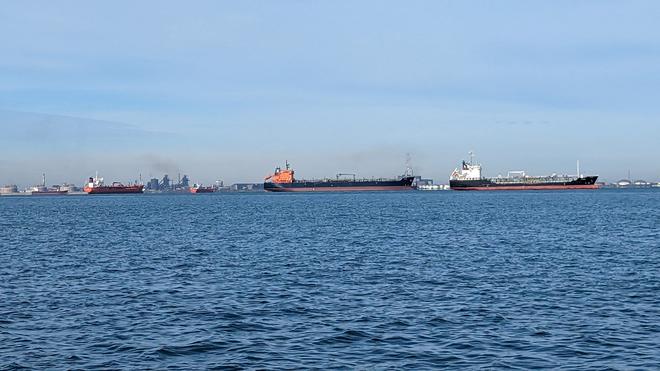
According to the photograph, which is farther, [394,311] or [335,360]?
[394,311]

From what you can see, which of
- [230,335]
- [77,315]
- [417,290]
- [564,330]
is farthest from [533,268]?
[77,315]

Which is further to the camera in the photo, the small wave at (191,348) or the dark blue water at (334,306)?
the small wave at (191,348)

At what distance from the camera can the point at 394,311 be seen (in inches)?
1107

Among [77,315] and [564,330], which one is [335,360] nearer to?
[564,330]

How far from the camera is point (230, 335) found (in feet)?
78.9

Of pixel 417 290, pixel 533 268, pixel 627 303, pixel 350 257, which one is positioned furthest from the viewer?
pixel 350 257

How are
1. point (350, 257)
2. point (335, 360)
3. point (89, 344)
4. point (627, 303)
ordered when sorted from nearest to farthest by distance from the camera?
point (335, 360)
point (89, 344)
point (627, 303)
point (350, 257)

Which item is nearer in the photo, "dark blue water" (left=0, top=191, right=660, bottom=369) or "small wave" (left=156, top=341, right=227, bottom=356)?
"dark blue water" (left=0, top=191, right=660, bottom=369)

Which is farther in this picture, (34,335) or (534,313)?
(534,313)

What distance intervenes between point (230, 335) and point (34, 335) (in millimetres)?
7250

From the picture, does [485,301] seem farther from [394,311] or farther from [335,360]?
[335,360]

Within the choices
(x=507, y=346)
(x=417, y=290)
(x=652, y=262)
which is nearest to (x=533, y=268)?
(x=652, y=262)

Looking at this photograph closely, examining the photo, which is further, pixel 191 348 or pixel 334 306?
pixel 334 306

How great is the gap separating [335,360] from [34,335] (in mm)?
11586
